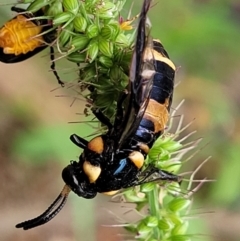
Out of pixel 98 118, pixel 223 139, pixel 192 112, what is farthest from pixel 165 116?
pixel 192 112

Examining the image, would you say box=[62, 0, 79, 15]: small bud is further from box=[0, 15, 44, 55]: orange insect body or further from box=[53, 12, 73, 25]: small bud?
box=[0, 15, 44, 55]: orange insect body

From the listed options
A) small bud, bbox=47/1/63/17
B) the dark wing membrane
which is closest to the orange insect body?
small bud, bbox=47/1/63/17

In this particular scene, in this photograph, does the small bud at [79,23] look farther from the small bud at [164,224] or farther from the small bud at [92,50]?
the small bud at [164,224]

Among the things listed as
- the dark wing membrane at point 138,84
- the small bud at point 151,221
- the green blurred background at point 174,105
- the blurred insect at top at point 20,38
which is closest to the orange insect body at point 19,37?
the blurred insect at top at point 20,38

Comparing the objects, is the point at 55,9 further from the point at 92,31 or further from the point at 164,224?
the point at 164,224

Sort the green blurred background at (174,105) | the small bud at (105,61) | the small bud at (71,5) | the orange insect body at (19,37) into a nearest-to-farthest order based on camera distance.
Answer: the small bud at (71,5) → the small bud at (105,61) → the orange insect body at (19,37) → the green blurred background at (174,105)

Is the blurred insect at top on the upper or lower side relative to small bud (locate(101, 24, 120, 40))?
lower
